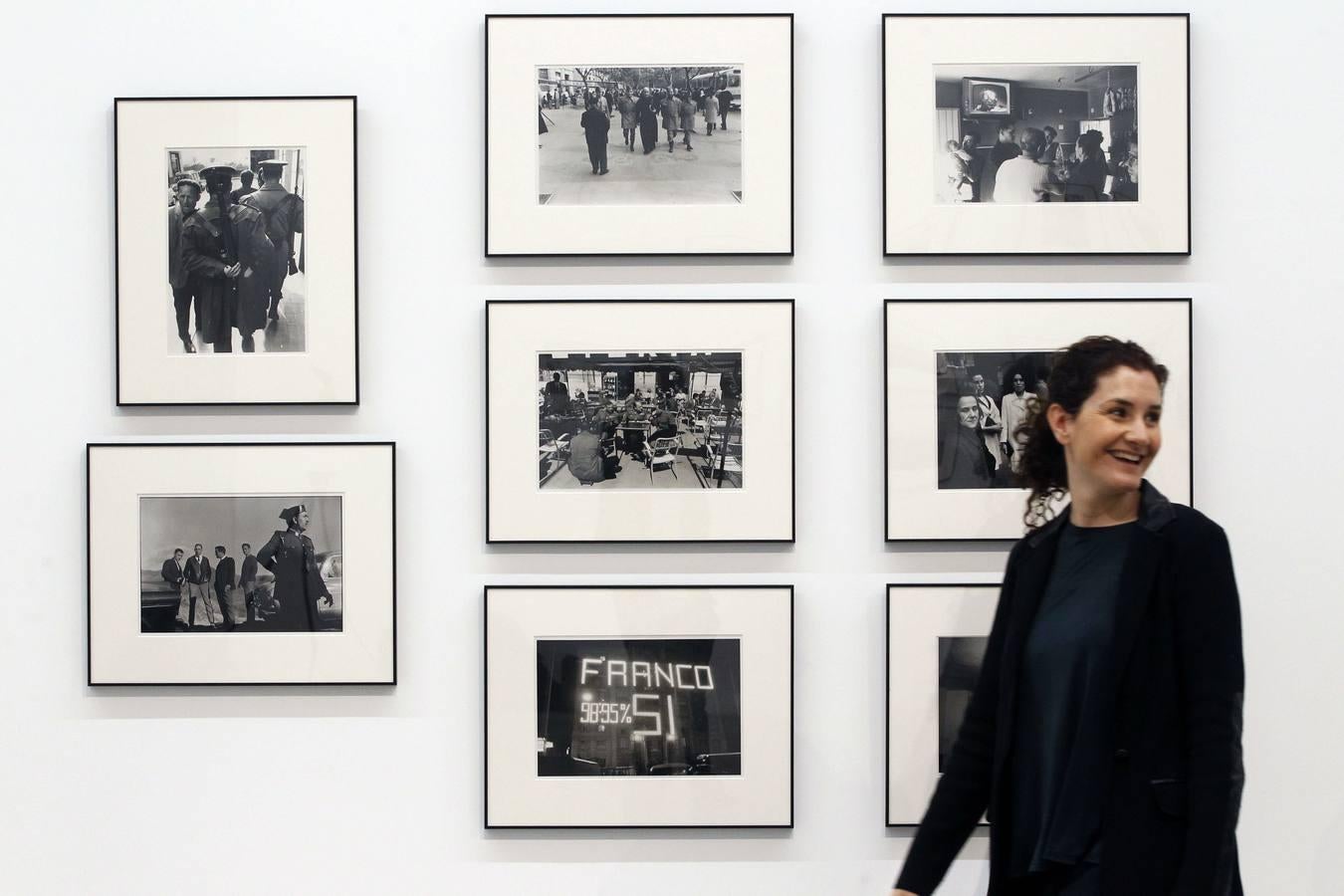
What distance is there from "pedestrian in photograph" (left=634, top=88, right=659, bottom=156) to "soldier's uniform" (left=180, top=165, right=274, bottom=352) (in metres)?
0.64

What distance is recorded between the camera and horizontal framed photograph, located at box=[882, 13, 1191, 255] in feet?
5.76

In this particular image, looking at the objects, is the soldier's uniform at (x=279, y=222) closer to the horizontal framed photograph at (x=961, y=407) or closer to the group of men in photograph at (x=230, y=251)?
the group of men in photograph at (x=230, y=251)

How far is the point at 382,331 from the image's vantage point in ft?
5.86

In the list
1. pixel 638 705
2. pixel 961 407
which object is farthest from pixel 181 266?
pixel 961 407

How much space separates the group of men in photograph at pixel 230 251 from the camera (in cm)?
177

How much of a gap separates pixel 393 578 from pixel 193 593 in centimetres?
34

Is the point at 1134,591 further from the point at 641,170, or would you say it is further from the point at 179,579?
the point at 179,579

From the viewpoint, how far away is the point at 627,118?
178cm

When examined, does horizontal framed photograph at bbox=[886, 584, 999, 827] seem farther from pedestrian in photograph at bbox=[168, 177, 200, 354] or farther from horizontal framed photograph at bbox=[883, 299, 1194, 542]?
pedestrian in photograph at bbox=[168, 177, 200, 354]

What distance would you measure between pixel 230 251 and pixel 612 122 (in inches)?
26.1

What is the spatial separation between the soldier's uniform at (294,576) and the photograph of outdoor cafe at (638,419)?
405 millimetres

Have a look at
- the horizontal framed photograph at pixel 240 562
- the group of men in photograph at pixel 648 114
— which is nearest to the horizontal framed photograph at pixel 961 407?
the group of men in photograph at pixel 648 114

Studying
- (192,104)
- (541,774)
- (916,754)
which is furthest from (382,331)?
(916,754)

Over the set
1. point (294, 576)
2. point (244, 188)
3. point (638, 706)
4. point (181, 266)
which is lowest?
point (638, 706)
